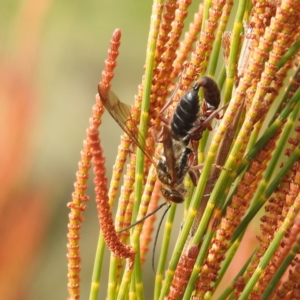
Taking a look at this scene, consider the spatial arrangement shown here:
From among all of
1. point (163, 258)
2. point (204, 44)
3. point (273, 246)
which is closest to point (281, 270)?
point (273, 246)

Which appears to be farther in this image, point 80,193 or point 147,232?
point 147,232

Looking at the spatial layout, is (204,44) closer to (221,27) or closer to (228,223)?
(221,27)

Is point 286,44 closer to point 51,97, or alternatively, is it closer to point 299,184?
point 299,184

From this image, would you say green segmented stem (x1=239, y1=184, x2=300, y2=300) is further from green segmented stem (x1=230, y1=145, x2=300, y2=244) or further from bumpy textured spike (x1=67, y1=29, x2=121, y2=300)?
bumpy textured spike (x1=67, y1=29, x2=121, y2=300)

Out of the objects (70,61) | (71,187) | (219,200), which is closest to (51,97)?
(70,61)

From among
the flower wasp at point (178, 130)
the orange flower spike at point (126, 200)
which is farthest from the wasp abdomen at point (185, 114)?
the orange flower spike at point (126, 200)

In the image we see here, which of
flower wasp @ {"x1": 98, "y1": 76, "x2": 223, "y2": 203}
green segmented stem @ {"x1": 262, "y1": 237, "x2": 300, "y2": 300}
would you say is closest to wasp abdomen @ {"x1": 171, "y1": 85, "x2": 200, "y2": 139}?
flower wasp @ {"x1": 98, "y1": 76, "x2": 223, "y2": 203}

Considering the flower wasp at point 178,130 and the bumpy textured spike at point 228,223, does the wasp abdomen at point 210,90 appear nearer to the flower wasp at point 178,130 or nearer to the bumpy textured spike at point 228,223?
the flower wasp at point 178,130
